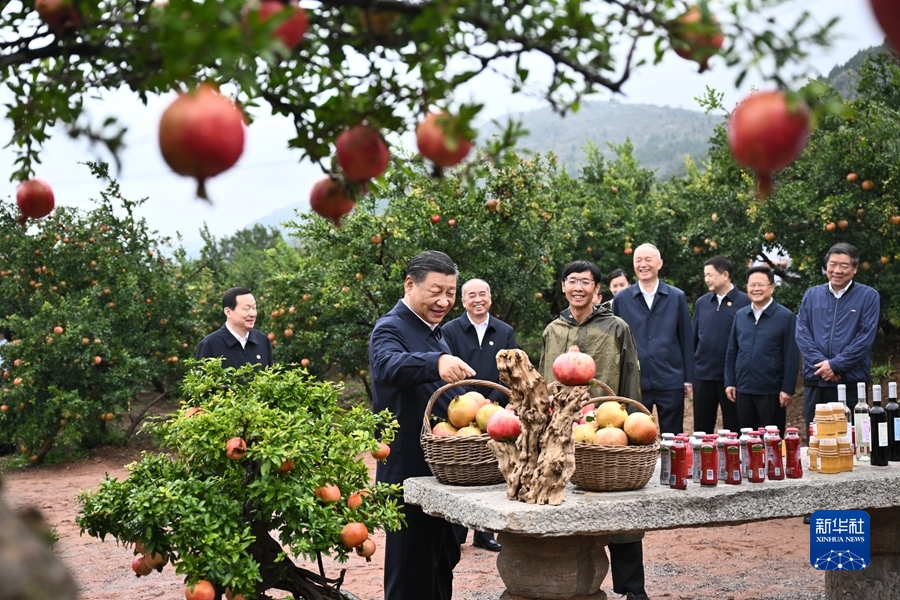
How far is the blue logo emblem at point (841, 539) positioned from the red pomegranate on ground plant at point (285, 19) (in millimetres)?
4226

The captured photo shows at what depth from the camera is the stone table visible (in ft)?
13.3

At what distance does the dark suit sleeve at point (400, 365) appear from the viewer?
459 cm

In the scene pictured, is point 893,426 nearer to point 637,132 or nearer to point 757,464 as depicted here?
point 757,464

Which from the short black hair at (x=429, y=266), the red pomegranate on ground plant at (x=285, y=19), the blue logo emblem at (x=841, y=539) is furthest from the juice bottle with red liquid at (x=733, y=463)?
the red pomegranate on ground plant at (x=285, y=19)

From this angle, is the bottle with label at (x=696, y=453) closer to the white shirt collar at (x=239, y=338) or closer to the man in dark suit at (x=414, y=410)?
the man in dark suit at (x=414, y=410)

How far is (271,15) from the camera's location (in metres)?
1.34

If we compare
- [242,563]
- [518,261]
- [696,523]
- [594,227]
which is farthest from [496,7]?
[594,227]

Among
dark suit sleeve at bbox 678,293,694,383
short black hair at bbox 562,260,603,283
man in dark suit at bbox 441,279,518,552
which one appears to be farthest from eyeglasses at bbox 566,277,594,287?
dark suit sleeve at bbox 678,293,694,383

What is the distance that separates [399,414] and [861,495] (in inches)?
88.3

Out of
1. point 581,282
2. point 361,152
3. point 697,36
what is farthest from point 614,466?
point 697,36

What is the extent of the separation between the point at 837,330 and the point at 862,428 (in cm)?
257

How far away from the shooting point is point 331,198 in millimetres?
1846

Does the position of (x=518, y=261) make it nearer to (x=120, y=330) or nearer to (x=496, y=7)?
(x=120, y=330)

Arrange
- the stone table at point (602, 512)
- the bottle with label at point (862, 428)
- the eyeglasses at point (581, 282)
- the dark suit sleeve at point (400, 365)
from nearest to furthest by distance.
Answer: the stone table at point (602, 512) < the dark suit sleeve at point (400, 365) < the bottle with label at point (862, 428) < the eyeglasses at point (581, 282)
